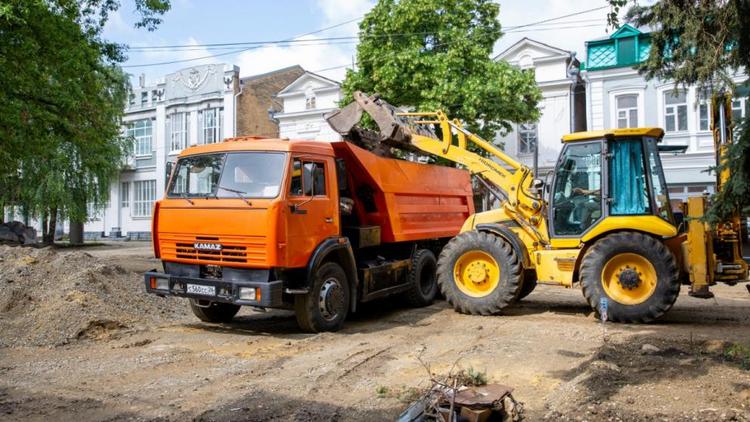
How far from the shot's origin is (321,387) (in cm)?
566

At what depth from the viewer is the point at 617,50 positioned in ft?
76.9

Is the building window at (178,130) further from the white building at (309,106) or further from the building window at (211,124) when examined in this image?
the white building at (309,106)

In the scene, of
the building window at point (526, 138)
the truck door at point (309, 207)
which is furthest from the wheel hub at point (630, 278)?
the building window at point (526, 138)

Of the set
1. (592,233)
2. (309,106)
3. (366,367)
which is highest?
(309,106)

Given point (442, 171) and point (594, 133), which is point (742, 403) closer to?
point (594, 133)

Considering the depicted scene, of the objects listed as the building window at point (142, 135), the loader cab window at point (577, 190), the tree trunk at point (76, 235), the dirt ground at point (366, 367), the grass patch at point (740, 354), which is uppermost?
the building window at point (142, 135)

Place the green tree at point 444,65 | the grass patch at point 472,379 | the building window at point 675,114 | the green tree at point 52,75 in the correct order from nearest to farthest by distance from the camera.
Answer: the grass patch at point 472,379 < the green tree at point 52,75 < the green tree at point 444,65 < the building window at point 675,114

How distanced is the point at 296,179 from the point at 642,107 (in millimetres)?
19484

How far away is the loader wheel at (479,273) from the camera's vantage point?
911cm

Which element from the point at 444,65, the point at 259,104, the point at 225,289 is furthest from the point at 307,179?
the point at 259,104

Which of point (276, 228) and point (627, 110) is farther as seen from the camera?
point (627, 110)

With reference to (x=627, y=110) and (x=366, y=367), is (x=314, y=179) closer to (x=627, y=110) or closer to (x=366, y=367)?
(x=366, y=367)

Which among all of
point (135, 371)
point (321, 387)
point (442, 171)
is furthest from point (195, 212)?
point (442, 171)

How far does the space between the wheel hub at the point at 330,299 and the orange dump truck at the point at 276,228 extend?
1 centimetres
